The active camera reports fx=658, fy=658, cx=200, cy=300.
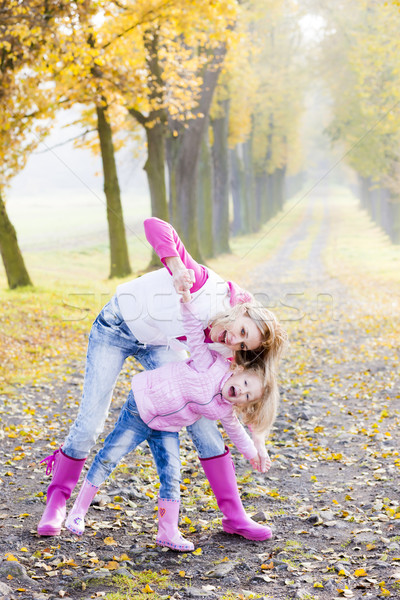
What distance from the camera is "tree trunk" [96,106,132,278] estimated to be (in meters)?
18.7

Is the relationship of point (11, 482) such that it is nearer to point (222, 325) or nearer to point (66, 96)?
point (222, 325)

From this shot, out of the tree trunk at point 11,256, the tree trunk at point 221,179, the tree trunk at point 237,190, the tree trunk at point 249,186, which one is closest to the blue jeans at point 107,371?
the tree trunk at point 11,256

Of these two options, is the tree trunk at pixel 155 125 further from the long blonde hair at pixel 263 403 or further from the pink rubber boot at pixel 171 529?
the pink rubber boot at pixel 171 529

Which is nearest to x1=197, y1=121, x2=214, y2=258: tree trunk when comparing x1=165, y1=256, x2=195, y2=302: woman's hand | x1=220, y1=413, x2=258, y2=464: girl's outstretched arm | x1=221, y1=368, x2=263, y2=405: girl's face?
x1=220, y1=413, x2=258, y2=464: girl's outstretched arm

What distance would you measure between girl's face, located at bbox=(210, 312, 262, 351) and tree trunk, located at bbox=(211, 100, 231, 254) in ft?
82.5

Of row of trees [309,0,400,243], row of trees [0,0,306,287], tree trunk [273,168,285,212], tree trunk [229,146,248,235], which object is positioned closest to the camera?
row of trees [0,0,306,287]

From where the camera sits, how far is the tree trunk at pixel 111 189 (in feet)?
61.2

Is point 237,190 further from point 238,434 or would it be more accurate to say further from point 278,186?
point 238,434

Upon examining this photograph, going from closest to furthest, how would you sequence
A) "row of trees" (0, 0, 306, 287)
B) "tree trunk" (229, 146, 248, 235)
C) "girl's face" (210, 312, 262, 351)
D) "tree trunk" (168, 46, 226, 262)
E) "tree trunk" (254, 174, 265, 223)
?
"girl's face" (210, 312, 262, 351) < "row of trees" (0, 0, 306, 287) < "tree trunk" (168, 46, 226, 262) < "tree trunk" (229, 146, 248, 235) < "tree trunk" (254, 174, 265, 223)

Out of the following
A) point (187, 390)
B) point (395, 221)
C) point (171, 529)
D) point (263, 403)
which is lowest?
point (395, 221)

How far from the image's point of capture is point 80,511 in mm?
4461

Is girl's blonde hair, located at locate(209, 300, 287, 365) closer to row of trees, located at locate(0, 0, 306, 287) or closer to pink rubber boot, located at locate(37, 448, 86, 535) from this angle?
pink rubber boot, located at locate(37, 448, 86, 535)

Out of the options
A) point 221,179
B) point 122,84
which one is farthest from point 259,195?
point 122,84

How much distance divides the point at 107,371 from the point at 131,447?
57cm
